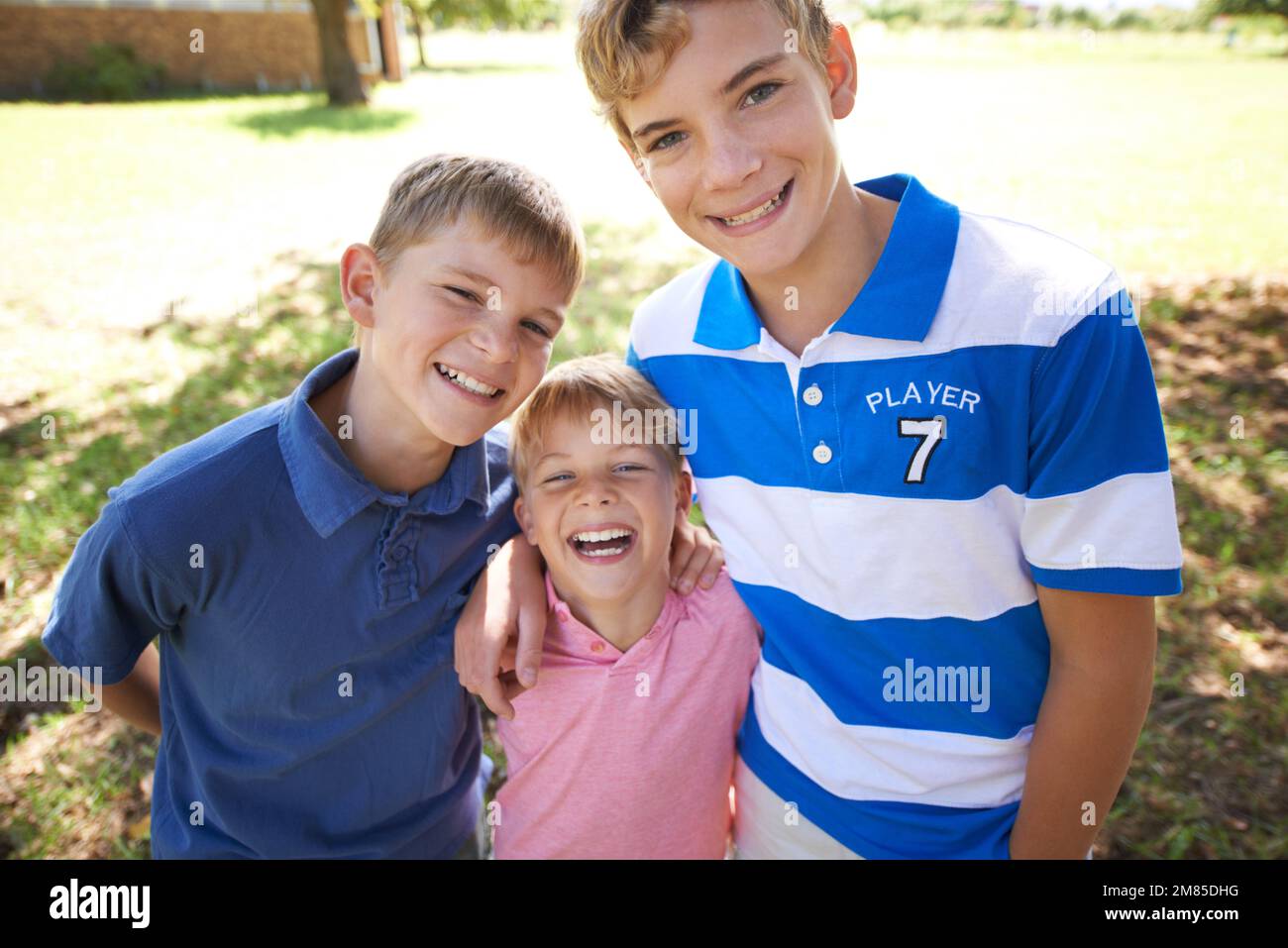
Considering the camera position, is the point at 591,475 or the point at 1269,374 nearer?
the point at 591,475

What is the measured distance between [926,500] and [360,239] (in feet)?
26.1

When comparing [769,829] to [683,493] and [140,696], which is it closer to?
[683,493]

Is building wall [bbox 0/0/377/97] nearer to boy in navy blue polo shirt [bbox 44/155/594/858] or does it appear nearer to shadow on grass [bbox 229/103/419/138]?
shadow on grass [bbox 229/103/419/138]

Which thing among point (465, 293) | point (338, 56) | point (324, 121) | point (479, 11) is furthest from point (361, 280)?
point (479, 11)

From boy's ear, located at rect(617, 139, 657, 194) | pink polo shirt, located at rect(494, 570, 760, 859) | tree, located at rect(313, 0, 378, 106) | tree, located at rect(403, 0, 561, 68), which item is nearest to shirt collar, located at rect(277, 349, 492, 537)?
pink polo shirt, located at rect(494, 570, 760, 859)

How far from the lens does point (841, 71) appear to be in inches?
70.7

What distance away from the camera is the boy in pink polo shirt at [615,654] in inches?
74.8

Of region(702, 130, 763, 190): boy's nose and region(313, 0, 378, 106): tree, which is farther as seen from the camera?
region(313, 0, 378, 106): tree

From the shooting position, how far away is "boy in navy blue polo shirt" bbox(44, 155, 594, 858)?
5.45ft

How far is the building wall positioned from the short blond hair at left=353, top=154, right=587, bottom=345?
826 inches
